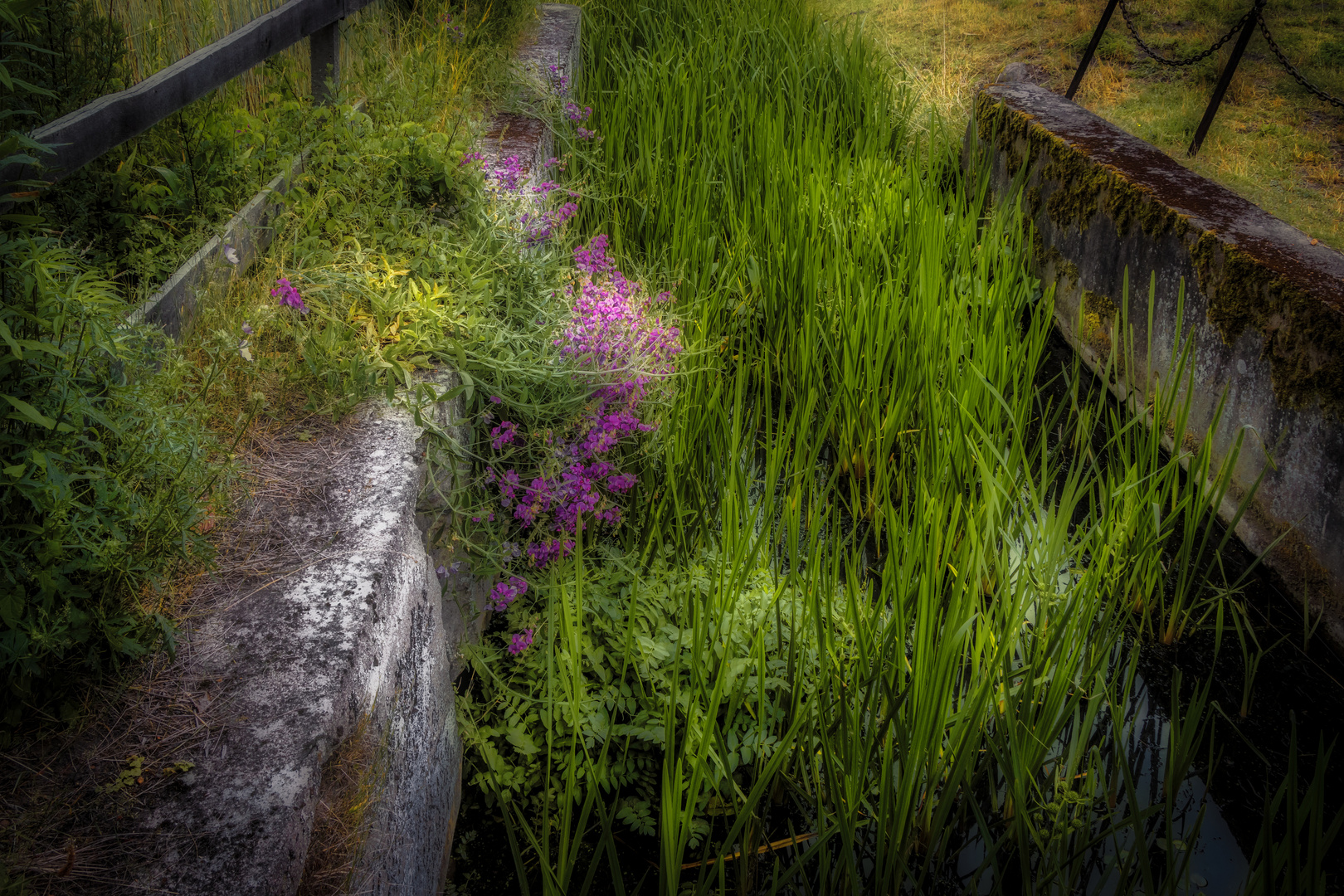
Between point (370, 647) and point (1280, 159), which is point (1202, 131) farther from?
point (370, 647)

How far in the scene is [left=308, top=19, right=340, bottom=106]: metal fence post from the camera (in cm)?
297

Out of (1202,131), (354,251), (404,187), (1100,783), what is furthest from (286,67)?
(1202,131)

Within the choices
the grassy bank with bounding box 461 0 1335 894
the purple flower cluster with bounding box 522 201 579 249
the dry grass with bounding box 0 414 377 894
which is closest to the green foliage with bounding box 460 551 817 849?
the grassy bank with bounding box 461 0 1335 894

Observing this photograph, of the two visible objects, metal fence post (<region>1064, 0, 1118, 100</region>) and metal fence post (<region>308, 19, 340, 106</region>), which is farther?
metal fence post (<region>1064, 0, 1118, 100</region>)

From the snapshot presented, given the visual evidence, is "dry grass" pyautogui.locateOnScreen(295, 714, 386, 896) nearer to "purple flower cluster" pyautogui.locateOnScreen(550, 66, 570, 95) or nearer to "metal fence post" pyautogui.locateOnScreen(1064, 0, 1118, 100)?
"purple flower cluster" pyautogui.locateOnScreen(550, 66, 570, 95)

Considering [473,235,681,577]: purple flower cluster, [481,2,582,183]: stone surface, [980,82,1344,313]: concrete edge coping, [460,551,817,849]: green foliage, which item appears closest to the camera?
[460,551,817,849]: green foliage

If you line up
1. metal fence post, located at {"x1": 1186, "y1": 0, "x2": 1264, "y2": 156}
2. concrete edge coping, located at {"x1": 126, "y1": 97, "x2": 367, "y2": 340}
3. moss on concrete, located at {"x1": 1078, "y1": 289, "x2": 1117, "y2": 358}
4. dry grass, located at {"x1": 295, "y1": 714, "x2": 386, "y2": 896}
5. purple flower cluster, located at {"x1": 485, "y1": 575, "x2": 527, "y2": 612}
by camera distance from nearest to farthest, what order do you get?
dry grass, located at {"x1": 295, "y1": 714, "x2": 386, "y2": 896} < concrete edge coping, located at {"x1": 126, "y1": 97, "x2": 367, "y2": 340} < purple flower cluster, located at {"x1": 485, "y1": 575, "x2": 527, "y2": 612} < moss on concrete, located at {"x1": 1078, "y1": 289, "x2": 1117, "y2": 358} < metal fence post, located at {"x1": 1186, "y1": 0, "x2": 1264, "y2": 156}

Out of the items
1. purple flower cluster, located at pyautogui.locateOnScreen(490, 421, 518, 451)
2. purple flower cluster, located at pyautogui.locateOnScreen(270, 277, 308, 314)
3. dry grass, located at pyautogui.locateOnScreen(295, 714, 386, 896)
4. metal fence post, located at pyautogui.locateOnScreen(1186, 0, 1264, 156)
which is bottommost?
dry grass, located at pyautogui.locateOnScreen(295, 714, 386, 896)

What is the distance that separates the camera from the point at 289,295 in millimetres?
2037

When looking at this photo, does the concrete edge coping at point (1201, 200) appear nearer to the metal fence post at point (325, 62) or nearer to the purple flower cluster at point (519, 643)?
the purple flower cluster at point (519, 643)

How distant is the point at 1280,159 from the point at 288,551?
18.0ft

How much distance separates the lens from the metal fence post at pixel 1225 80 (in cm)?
438

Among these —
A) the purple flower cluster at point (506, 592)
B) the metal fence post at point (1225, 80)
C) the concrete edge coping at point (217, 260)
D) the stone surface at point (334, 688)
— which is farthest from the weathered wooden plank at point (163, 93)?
the metal fence post at point (1225, 80)

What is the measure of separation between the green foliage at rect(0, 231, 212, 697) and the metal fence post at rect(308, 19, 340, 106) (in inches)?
70.8
